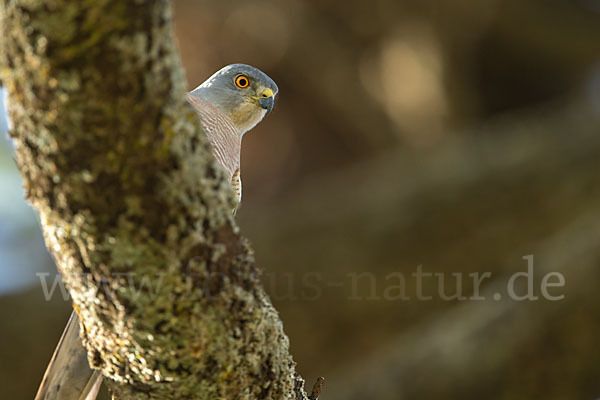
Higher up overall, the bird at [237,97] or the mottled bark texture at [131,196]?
the bird at [237,97]

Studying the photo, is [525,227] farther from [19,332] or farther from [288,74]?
[19,332]

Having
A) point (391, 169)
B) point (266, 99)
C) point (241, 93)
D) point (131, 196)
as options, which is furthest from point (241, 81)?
point (391, 169)

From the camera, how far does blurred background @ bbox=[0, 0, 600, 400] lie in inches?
264

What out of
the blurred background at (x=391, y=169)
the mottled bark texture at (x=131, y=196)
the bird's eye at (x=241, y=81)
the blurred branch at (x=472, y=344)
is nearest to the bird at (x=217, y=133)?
the bird's eye at (x=241, y=81)

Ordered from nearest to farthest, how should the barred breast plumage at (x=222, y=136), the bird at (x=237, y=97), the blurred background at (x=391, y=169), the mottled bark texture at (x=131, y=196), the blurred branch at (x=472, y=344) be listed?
the mottled bark texture at (x=131, y=196) → the barred breast plumage at (x=222, y=136) → the bird at (x=237, y=97) → the blurred branch at (x=472, y=344) → the blurred background at (x=391, y=169)

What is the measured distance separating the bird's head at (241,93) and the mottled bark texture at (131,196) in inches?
94.7

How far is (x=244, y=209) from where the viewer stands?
8422mm

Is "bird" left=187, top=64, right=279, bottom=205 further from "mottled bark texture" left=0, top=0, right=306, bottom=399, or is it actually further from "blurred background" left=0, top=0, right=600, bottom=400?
"blurred background" left=0, top=0, right=600, bottom=400

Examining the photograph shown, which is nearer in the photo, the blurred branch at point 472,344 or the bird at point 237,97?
the bird at point 237,97

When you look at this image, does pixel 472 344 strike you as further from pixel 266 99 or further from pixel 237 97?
pixel 237 97

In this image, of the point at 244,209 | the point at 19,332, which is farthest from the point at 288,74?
the point at 19,332

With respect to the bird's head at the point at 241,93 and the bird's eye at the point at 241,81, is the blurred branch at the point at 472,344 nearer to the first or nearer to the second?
the bird's head at the point at 241,93

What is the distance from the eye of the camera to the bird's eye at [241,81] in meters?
4.13

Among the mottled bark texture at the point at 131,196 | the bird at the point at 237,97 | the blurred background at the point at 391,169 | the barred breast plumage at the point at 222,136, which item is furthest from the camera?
the blurred background at the point at 391,169
